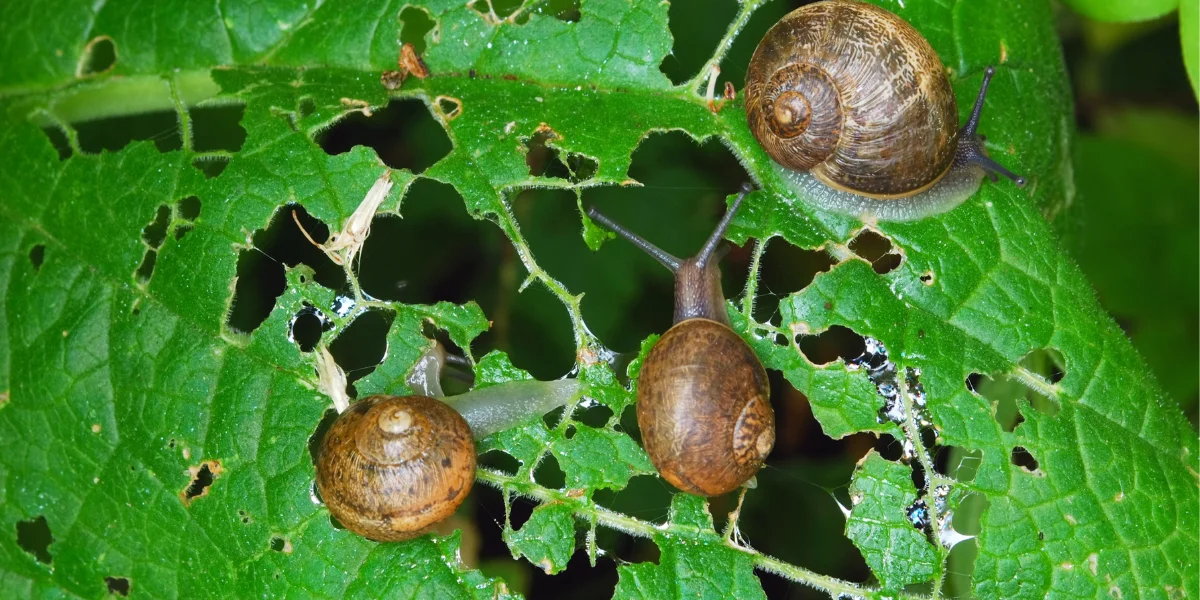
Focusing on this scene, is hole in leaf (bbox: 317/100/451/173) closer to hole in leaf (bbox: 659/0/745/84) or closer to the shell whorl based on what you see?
hole in leaf (bbox: 659/0/745/84)

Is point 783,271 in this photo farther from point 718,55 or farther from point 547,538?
point 547,538

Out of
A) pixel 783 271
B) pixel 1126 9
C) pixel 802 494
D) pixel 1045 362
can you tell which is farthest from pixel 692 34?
pixel 802 494

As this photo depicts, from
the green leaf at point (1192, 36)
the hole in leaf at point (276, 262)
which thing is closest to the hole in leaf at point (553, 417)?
the hole in leaf at point (276, 262)

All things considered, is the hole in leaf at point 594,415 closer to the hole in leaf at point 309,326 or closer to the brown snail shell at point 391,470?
the brown snail shell at point 391,470

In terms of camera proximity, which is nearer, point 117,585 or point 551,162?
point 117,585

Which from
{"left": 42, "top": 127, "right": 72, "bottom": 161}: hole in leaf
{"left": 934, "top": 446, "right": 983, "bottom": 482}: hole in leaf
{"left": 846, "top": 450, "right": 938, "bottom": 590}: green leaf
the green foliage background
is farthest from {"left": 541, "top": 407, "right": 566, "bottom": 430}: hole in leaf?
{"left": 42, "top": 127, "right": 72, "bottom": 161}: hole in leaf
